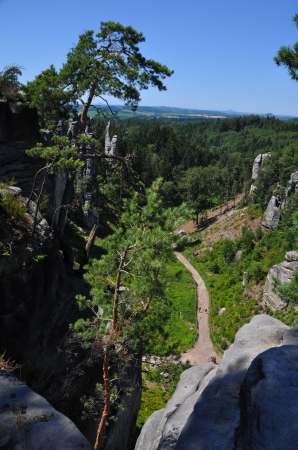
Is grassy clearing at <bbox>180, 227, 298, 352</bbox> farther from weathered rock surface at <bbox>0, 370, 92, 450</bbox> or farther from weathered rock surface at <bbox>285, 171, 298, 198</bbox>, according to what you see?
weathered rock surface at <bbox>0, 370, 92, 450</bbox>

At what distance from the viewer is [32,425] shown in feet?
14.5

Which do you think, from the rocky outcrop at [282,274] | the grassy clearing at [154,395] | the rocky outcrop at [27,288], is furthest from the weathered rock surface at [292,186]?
the rocky outcrop at [27,288]

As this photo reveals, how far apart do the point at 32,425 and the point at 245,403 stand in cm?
299

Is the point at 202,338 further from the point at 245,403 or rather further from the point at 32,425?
the point at 32,425

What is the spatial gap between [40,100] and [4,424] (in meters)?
9.96

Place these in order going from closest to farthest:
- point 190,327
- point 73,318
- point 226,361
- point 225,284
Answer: point 226,361 → point 73,318 → point 190,327 → point 225,284

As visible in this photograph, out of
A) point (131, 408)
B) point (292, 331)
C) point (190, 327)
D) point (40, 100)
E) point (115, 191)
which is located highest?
point (40, 100)

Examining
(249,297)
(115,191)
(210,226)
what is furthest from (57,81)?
(210,226)

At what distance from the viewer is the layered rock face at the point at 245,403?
13.4 ft

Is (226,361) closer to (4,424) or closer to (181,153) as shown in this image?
(4,424)

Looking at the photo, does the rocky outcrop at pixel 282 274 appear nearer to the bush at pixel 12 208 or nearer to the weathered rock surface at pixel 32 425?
the bush at pixel 12 208

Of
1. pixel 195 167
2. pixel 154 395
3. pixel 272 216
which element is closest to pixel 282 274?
pixel 154 395

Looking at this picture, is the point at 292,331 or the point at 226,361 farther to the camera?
the point at 226,361

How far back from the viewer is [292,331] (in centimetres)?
802
